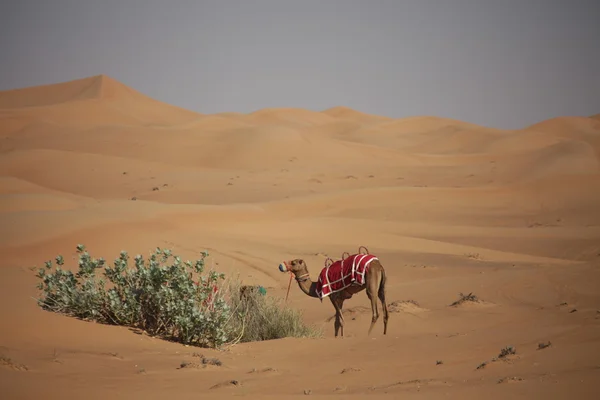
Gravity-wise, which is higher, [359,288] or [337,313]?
[359,288]

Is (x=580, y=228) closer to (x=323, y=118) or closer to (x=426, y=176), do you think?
(x=426, y=176)

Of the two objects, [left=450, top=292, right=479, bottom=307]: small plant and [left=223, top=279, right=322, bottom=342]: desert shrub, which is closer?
[left=223, top=279, right=322, bottom=342]: desert shrub

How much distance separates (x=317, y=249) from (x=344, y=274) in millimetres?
10944

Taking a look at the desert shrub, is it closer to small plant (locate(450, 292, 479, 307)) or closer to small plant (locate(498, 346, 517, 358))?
small plant (locate(450, 292, 479, 307))

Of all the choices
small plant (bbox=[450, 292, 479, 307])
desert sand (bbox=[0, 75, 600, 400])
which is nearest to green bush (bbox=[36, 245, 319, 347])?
desert sand (bbox=[0, 75, 600, 400])

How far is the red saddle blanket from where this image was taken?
1130 centimetres

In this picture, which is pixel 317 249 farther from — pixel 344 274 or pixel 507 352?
pixel 507 352

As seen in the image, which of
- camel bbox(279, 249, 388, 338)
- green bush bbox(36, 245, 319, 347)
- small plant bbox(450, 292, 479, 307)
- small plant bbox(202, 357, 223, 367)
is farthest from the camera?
small plant bbox(450, 292, 479, 307)

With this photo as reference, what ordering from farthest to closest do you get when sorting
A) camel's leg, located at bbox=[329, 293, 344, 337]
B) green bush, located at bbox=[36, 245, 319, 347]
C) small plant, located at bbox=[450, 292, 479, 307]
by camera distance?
small plant, located at bbox=[450, 292, 479, 307], camel's leg, located at bbox=[329, 293, 344, 337], green bush, located at bbox=[36, 245, 319, 347]

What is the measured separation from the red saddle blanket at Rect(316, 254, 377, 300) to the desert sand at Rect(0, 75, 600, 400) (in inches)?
47.9

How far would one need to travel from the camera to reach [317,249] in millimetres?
22391

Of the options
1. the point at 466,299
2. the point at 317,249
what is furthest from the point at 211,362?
the point at 317,249

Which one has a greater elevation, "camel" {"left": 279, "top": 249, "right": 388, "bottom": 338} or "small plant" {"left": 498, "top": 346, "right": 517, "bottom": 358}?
"camel" {"left": 279, "top": 249, "right": 388, "bottom": 338}

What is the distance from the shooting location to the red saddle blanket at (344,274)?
11.3 metres
